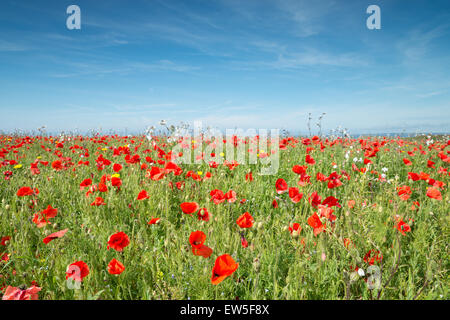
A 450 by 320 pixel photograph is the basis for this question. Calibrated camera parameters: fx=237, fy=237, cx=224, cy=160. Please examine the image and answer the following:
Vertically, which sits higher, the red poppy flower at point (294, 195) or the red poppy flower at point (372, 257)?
the red poppy flower at point (294, 195)

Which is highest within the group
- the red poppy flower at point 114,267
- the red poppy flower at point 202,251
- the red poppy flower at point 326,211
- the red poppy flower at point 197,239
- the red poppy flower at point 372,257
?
the red poppy flower at point 326,211

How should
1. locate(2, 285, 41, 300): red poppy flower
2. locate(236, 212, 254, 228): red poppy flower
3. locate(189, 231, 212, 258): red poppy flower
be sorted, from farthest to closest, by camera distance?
locate(236, 212, 254, 228): red poppy flower
locate(189, 231, 212, 258): red poppy flower
locate(2, 285, 41, 300): red poppy flower

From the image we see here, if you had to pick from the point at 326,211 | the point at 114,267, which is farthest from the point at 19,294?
the point at 326,211

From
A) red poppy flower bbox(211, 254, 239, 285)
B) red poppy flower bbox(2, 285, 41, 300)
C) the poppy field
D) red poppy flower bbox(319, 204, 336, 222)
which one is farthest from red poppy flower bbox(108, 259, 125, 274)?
red poppy flower bbox(319, 204, 336, 222)

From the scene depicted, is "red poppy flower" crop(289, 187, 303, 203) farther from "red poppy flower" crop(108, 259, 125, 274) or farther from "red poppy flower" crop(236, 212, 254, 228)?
"red poppy flower" crop(108, 259, 125, 274)

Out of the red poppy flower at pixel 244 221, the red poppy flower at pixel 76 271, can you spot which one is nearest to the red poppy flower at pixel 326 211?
the red poppy flower at pixel 244 221

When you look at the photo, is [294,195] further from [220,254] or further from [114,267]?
[114,267]

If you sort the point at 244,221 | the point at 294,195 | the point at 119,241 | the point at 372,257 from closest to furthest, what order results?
the point at 119,241, the point at 244,221, the point at 372,257, the point at 294,195

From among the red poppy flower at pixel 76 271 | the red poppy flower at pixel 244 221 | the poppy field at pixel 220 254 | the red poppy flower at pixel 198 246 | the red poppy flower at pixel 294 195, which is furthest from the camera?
the red poppy flower at pixel 294 195

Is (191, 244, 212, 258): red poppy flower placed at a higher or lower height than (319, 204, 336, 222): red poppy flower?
lower

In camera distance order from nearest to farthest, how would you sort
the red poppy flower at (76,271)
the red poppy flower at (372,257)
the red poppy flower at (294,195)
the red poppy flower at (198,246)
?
the red poppy flower at (76,271) → the red poppy flower at (198,246) → the red poppy flower at (372,257) → the red poppy flower at (294,195)

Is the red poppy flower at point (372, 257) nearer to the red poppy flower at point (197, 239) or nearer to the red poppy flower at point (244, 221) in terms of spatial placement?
the red poppy flower at point (244, 221)
